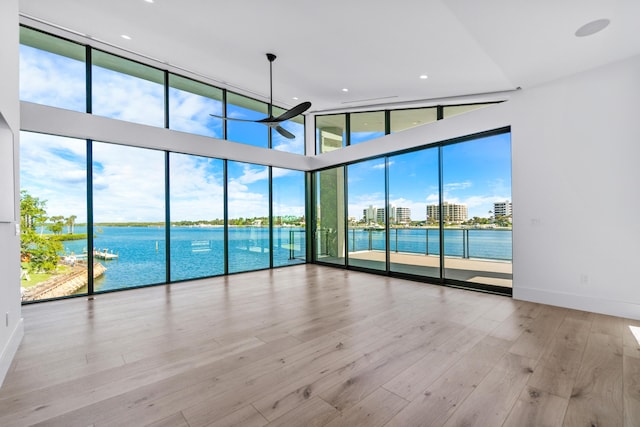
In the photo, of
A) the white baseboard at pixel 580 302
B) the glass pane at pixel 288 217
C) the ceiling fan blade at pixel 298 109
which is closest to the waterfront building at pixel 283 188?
the white baseboard at pixel 580 302

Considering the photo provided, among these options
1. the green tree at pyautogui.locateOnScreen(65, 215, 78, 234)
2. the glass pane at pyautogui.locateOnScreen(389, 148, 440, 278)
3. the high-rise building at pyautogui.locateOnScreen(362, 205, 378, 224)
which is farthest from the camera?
the high-rise building at pyautogui.locateOnScreen(362, 205, 378, 224)

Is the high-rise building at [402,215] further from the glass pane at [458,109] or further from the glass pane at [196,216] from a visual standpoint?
the glass pane at [196,216]

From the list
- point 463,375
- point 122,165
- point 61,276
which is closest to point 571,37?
point 463,375

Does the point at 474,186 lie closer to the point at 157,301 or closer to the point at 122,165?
the point at 157,301

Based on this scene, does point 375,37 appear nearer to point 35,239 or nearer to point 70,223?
point 70,223

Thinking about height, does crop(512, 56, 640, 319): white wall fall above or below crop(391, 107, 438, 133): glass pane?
below

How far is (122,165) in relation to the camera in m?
5.10

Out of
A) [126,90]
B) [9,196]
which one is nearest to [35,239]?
[9,196]

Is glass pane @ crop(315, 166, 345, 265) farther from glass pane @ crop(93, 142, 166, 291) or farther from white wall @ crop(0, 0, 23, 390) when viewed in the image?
white wall @ crop(0, 0, 23, 390)

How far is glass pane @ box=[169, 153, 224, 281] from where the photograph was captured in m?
5.60

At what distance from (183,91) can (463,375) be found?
6331mm

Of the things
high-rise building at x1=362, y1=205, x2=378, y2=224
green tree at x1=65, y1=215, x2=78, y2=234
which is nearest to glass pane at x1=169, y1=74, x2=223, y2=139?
green tree at x1=65, y1=215, x2=78, y2=234

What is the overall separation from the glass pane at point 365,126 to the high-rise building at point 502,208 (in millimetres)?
2723

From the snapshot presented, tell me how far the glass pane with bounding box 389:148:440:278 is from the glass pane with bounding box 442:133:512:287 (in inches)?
9.4
